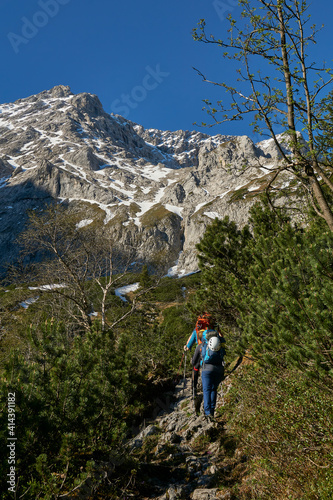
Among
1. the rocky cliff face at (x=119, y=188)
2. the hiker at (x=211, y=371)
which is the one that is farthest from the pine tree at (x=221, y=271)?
the rocky cliff face at (x=119, y=188)

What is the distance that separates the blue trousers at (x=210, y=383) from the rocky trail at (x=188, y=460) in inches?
12.6

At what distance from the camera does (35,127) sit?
653ft

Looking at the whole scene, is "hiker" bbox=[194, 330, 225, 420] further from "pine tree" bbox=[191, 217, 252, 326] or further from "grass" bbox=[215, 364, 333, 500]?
"pine tree" bbox=[191, 217, 252, 326]

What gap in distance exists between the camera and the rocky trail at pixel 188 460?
3.83 metres

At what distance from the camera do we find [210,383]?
576 centimetres

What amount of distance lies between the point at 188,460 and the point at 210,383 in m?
1.50

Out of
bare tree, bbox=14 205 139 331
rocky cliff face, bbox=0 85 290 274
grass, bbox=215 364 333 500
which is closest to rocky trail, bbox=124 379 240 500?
grass, bbox=215 364 333 500

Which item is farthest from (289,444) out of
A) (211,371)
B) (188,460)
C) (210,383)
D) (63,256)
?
(63,256)

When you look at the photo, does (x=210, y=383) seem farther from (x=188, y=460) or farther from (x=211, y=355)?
(x=188, y=460)

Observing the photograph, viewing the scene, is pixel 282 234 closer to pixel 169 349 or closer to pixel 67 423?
pixel 67 423

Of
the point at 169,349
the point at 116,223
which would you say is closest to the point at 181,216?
the point at 116,223

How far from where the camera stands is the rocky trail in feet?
12.6

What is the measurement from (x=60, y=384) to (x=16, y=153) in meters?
200

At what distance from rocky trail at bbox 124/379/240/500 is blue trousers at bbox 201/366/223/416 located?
0.32 m
